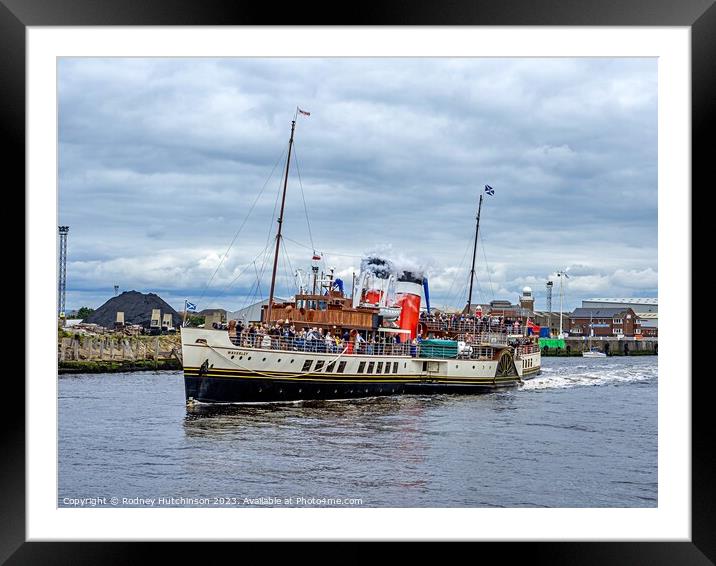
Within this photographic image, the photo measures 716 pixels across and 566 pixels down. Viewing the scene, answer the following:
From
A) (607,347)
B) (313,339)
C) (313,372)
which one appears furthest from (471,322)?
(313,372)

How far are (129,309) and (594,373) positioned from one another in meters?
21.5

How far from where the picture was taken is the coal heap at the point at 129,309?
20000 millimetres

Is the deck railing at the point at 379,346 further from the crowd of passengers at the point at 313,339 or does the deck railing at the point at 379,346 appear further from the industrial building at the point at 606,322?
the industrial building at the point at 606,322

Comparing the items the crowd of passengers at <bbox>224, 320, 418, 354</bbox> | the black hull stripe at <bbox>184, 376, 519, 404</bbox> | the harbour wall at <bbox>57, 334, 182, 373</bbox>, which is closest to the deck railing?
the crowd of passengers at <bbox>224, 320, 418, 354</bbox>

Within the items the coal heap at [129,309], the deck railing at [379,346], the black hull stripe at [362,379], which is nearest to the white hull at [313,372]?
the black hull stripe at [362,379]

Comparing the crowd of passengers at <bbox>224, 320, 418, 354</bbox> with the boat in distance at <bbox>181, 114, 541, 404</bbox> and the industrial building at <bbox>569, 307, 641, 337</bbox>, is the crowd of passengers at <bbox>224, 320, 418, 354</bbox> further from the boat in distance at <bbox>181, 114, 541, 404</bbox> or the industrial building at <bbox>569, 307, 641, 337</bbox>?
the industrial building at <bbox>569, 307, 641, 337</bbox>

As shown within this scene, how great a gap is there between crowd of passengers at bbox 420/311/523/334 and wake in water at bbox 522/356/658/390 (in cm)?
266

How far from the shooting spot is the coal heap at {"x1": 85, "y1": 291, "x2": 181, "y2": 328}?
20.0 m

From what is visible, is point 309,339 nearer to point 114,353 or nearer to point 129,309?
point 129,309

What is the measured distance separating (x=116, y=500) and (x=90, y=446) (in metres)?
4.10

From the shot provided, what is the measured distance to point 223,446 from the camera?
49.5 feet
